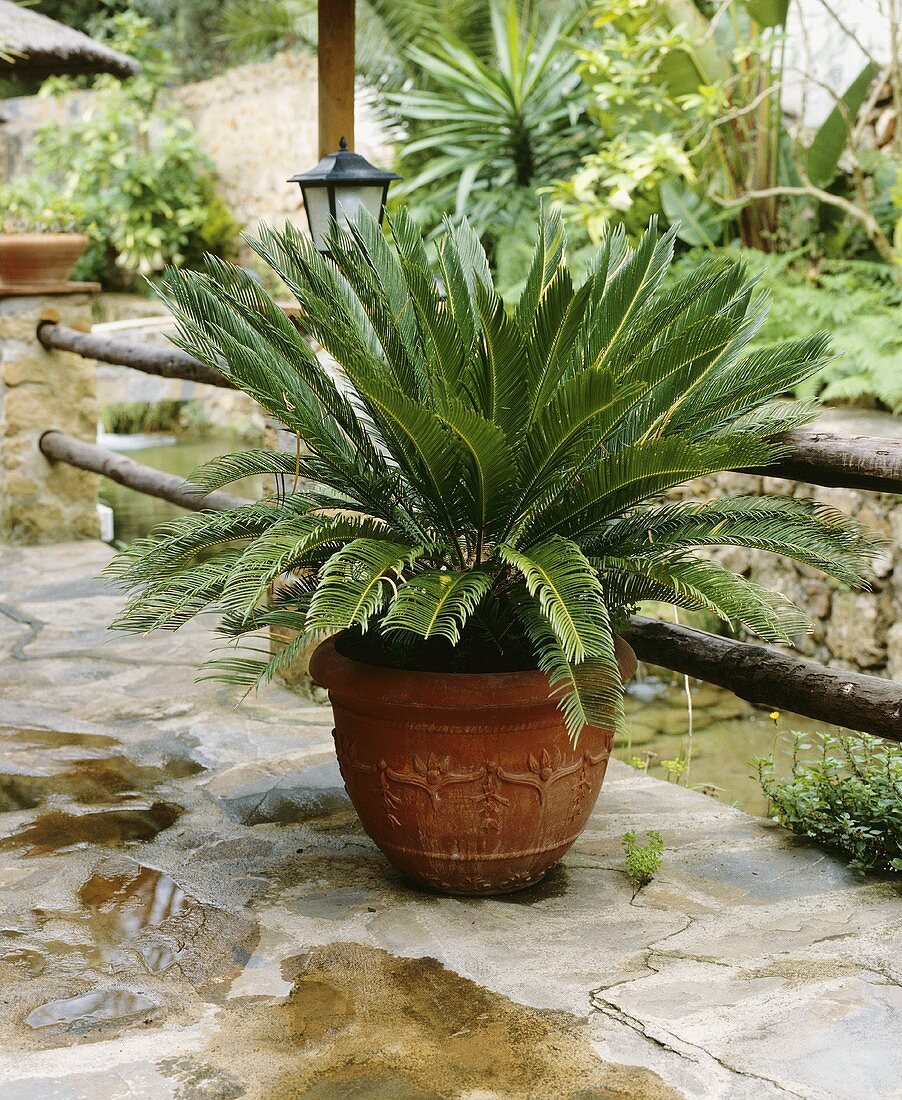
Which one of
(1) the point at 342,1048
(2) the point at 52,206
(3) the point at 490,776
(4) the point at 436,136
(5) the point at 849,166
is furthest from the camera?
(4) the point at 436,136

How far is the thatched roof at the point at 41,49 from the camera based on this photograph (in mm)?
7383

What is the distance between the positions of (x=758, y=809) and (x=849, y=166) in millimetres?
5107

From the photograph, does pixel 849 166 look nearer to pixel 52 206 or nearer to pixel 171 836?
pixel 52 206

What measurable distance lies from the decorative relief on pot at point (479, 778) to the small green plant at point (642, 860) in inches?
10.2

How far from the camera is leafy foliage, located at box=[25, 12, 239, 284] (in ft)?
39.8

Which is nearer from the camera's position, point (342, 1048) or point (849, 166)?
point (342, 1048)

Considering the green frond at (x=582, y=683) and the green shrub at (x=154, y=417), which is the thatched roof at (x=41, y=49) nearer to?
the green shrub at (x=154, y=417)

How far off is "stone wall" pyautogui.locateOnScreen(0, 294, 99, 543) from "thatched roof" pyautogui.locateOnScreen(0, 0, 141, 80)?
2782mm

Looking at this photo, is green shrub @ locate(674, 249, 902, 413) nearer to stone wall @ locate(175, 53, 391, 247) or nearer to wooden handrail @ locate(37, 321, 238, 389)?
wooden handrail @ locate(37, 321, 238, 389)

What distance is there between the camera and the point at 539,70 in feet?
29.2

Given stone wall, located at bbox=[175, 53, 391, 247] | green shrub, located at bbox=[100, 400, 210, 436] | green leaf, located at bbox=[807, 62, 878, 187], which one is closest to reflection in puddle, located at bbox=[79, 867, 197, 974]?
green leaf, located at bbox=[807, 62, 878, 187]

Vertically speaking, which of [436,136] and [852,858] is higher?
[436,136]

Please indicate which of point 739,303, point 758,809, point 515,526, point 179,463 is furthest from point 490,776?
point 179,463

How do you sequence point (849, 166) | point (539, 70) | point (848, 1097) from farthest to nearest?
point (539, 70) → point (849, 166) → point (848, 1097)
